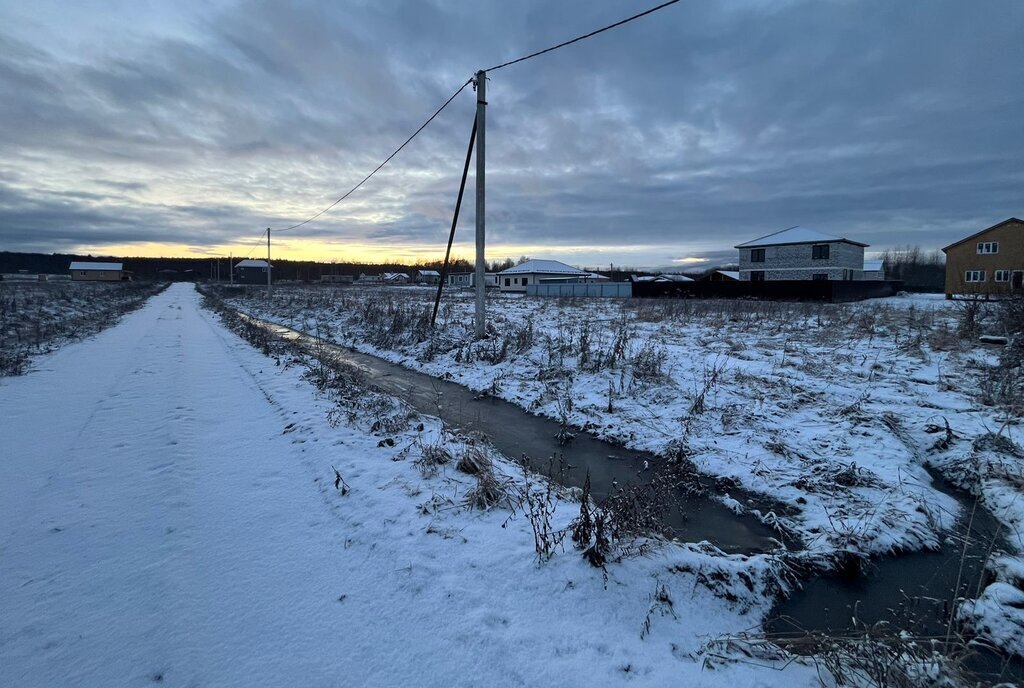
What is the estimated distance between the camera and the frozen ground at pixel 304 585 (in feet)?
7.86

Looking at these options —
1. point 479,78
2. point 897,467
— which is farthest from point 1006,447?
point 479,78

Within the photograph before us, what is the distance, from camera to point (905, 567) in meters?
3.63

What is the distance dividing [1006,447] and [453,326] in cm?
1364

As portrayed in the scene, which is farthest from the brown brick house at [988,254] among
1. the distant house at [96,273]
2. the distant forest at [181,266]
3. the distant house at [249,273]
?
the distant house at [96,273]

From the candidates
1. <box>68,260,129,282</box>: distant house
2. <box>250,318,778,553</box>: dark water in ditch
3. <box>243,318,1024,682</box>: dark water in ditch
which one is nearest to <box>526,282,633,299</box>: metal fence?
<box>250,318,778,553</box>: dark water in ditch

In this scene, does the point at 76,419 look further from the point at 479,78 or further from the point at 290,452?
the point at 479,78

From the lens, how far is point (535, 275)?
7819cm

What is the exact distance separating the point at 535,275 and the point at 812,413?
238ft

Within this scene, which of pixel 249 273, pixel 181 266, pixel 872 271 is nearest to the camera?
pixel 872 271

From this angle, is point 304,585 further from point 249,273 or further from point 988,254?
point 249,273

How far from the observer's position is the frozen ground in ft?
7.86

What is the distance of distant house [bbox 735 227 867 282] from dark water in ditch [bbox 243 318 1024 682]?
170 ft

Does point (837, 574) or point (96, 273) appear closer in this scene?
point (837, 574)

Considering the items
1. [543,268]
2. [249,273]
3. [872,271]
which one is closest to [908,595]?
[872,271]
